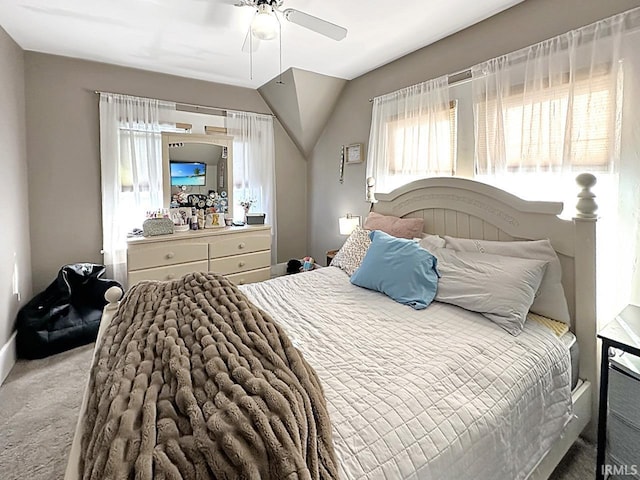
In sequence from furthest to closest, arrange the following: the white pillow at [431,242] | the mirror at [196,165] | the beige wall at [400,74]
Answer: the mirror at [196,165], the white pillow at [431,242], the beige wall at [400,74]

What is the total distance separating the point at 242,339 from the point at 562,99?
7.17 feet

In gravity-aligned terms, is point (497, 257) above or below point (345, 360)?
above

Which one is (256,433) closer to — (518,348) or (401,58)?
(518,348)

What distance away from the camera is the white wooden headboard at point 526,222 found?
68.3 inches

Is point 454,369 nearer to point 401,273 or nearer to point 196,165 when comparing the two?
point 401,273

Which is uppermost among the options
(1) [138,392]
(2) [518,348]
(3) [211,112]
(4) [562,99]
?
(3) [211,112]

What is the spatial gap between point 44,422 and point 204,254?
68.3 inches

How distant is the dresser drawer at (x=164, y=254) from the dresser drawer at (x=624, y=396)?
10.2 feet

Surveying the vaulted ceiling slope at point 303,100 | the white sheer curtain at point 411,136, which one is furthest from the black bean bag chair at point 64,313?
the white sheer curtain at point 411,136

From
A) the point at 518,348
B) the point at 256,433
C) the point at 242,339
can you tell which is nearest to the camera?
the point at 256,433

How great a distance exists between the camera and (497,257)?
1.93 meters

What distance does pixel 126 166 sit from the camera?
3.35 meters

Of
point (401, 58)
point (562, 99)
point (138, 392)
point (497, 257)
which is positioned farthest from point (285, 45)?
point (138, 392)

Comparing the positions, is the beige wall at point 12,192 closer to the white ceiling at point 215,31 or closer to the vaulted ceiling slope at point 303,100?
the white ceiling at point 215,31
